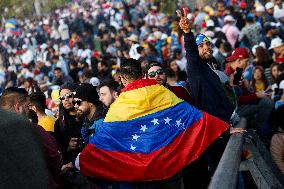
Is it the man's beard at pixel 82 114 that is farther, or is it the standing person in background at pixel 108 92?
the standing person in background at pixel 108 92

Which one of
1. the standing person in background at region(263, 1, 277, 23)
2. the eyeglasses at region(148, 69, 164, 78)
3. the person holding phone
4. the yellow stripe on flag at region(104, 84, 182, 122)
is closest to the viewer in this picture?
the yellow stripe on flag at region(104, 84, 182, 122)

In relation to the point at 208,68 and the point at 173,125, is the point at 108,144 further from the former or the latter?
the point at 208,68

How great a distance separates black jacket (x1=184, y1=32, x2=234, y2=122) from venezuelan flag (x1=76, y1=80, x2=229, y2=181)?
843mm

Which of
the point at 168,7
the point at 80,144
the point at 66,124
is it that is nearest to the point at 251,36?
the point at 66,124

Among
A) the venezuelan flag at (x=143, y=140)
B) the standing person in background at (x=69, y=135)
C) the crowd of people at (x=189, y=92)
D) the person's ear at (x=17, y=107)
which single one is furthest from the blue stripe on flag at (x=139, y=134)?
the person's ear at (x=17, y=107)

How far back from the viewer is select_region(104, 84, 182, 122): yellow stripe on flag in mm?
5191

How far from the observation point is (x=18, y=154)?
88.4 inches

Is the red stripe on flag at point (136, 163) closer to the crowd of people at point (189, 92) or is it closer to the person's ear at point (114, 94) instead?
the crowd of people at point (189, 92)

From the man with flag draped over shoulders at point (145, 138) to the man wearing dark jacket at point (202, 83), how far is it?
804mm

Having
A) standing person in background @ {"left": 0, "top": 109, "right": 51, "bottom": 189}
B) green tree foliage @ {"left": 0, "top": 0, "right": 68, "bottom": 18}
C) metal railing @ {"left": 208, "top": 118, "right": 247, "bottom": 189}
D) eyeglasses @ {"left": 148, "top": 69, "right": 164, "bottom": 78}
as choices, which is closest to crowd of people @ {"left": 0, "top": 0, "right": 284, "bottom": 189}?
eyeglasses @ {"left": 148, "top": 69, "right": 164, "bottom": 78}

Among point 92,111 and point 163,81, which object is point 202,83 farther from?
point 92,111

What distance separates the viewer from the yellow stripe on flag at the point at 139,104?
17.0 ft

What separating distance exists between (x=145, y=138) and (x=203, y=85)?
1249 mm

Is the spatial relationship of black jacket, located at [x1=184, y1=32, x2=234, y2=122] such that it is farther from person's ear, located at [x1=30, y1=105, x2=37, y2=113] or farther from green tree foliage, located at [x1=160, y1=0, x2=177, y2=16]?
green tree foliage, located at [x1=160, y1=0, x2=177, y2=16]
